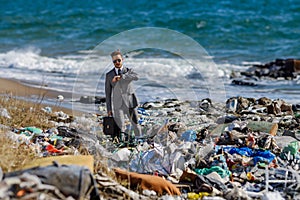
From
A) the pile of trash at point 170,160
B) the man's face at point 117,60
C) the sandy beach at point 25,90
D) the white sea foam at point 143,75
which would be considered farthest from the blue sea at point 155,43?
the man's face at point 117,60

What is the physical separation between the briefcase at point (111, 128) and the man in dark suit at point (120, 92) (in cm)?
7

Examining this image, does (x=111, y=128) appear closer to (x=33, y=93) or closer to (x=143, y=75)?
(x=33, y=93)

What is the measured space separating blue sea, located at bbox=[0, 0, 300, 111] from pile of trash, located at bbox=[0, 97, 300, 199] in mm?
2791

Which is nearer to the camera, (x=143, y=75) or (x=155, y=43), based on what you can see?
(x=143, y=75)

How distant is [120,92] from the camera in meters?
7.86

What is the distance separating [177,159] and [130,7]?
26.2m

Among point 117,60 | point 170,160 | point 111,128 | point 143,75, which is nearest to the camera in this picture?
point 170,160

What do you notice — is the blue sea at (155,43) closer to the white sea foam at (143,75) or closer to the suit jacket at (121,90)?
the white sea foam at (143,75)

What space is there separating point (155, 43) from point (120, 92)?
1382 centimetres

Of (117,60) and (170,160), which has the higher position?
(117,60)

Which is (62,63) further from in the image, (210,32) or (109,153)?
(109,153)

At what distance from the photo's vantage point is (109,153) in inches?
276

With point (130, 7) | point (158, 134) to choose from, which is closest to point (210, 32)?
point (130, 7)

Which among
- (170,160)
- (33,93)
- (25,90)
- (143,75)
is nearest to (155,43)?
(143,75)
